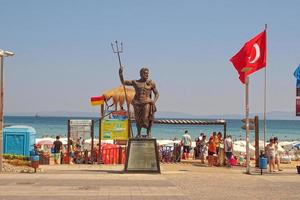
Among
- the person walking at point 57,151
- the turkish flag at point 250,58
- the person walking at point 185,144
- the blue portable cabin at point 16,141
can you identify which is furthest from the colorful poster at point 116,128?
the turkish flag at point 250,58

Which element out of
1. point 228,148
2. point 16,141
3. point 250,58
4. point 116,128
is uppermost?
point 250,58

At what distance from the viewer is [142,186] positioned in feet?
Result: 54.8

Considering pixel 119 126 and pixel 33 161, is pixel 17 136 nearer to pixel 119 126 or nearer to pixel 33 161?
pixel 119 126

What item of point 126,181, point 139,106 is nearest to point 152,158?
point 139,106

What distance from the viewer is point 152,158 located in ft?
69.6

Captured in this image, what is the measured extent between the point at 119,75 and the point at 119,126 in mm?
5587

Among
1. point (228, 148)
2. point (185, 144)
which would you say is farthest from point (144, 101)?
point (185, 144)

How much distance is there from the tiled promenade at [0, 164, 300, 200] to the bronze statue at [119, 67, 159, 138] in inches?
75.0

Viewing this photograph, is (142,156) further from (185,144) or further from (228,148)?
(185,144)

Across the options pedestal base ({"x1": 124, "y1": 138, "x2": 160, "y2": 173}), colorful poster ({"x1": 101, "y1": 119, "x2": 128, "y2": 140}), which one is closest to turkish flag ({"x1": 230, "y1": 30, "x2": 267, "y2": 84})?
pedestal base ({"x1": 124, "y1": 138, "x2": 160, "y2": 173})

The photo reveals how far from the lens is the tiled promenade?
579 inches

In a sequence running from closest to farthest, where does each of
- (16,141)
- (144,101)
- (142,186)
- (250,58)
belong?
(142,186)
(144,101)
(250,58)
(16,141)

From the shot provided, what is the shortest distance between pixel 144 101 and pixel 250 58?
544 cm

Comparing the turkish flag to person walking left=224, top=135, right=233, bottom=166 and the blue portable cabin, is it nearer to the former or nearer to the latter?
person walking left=224, top=135, right=233, bottom=166
